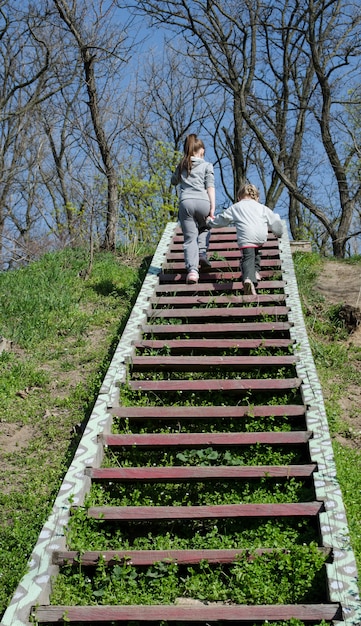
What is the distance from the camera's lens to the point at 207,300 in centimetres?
805

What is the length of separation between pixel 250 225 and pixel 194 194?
81cm

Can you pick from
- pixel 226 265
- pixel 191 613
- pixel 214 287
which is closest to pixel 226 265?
pixel 226 265

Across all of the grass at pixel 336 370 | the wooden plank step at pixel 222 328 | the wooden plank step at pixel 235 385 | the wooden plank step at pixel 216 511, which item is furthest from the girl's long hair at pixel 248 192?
the wooden plank step at pixel 216 511

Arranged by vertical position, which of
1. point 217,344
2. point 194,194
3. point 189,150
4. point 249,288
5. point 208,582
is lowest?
point 208,582

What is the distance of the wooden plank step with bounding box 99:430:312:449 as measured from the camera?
17.9 ft

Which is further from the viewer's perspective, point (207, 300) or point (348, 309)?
point (348, 309)

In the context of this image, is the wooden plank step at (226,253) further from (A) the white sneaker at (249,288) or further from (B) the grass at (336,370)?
(A) the white sneaker at (249,288)

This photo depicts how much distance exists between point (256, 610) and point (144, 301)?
15.3 ft

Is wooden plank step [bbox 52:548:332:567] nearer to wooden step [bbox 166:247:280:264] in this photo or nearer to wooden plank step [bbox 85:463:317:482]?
wooden plank step [bbox 85:463:317:482]

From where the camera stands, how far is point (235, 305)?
319 inches

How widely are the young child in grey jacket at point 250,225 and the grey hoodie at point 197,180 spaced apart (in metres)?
0.35

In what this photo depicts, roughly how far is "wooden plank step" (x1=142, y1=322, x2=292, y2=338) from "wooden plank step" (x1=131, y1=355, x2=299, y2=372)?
2.14 ft

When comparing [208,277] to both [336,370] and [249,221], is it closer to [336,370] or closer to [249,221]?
[249,221]

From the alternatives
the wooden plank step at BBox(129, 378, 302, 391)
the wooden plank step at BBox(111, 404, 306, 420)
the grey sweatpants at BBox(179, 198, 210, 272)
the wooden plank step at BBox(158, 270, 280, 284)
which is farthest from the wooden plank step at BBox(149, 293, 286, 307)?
the wooden plank step at BBox(111, 404, 306, 420)
